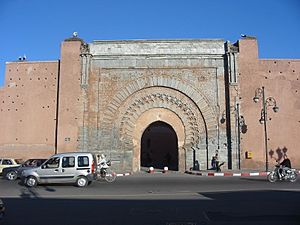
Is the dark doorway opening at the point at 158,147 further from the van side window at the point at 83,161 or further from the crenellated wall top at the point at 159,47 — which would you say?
the van side window at the point at 83,161

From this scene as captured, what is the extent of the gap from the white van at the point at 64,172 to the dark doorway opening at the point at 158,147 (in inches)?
735

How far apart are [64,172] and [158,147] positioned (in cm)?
2019

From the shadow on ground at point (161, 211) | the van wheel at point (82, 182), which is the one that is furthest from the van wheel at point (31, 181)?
the shadow on ground at point (161, 211)

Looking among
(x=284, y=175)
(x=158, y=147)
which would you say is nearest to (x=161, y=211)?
(x=284, y=175)

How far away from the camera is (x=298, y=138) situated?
20438mm

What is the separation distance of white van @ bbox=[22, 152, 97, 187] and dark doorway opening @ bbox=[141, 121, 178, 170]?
1868cm

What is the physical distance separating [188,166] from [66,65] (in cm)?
999

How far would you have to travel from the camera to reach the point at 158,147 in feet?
107

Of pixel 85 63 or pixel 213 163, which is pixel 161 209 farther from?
pixel 85 63

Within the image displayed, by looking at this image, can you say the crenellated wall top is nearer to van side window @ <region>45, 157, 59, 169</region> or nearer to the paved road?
van side window @ <region>45, 157, 59, 169</region>

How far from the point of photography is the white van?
41.8 ft

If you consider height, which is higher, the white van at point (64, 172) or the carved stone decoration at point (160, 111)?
the carved stone decoration at point (160, 111)

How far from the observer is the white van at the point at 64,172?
41.8 feet

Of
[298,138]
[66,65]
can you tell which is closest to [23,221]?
[66,65]
